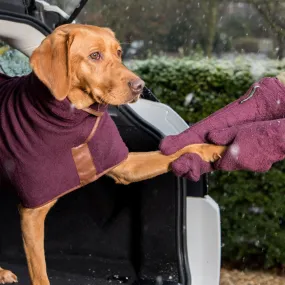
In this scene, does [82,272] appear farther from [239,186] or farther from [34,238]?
[239,186]

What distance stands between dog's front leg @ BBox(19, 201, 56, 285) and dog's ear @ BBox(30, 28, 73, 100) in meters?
0.46

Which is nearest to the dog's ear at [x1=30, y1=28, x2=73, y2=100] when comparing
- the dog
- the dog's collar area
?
the dog

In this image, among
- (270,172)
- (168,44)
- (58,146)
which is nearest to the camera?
(58,146)

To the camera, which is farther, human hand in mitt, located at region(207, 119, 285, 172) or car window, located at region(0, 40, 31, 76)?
car window, located at region(0, 40, 31, 76)

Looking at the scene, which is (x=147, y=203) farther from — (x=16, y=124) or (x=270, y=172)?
(x=270, y=172)

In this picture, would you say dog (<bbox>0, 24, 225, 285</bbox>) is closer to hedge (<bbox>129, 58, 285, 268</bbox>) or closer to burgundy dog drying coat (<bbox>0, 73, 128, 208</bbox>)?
burgundy dog drying coat (<bbox>0, 73, 128, 208</bbox>)

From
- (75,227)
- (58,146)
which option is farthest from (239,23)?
(58,146)

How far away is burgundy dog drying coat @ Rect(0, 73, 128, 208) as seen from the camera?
203 centimetres

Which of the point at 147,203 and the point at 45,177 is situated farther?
the point at 147,203

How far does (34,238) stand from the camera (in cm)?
220

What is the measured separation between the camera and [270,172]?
4.34 meters

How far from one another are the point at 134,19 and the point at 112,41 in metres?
6.99

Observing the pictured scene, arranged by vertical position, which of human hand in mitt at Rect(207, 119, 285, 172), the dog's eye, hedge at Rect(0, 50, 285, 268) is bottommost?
hedge at Rect(0, 50, 285, 268)

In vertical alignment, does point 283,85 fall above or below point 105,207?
above
